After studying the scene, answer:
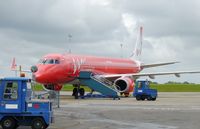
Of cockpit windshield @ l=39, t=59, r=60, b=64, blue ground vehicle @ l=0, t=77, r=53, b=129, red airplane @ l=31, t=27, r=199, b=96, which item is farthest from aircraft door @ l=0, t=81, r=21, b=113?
cockpit windshield @ l=39, t=59, r=60, b=64

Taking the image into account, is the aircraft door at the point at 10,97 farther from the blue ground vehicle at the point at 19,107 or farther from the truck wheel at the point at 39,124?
the truck wheel at the point at 39,124

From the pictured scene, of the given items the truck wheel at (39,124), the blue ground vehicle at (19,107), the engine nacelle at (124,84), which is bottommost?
the truck wheel at (39,124)

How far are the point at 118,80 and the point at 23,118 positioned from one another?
3133 cm

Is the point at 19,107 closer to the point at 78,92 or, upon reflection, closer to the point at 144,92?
the point at 144,92

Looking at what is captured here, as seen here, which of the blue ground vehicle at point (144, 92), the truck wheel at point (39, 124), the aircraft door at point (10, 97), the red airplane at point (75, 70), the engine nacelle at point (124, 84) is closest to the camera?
the aircraft door at point (10, 97)

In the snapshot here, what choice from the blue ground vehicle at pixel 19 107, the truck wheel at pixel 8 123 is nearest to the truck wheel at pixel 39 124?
the blue ground vehicle at pixel 19 107

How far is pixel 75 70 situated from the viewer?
147 ft

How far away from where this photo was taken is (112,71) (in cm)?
5256

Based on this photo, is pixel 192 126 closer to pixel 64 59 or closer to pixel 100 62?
pixel 64 59

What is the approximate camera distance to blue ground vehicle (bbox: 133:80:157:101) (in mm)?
43781

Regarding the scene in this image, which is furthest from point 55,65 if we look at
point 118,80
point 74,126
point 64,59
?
point 74,126

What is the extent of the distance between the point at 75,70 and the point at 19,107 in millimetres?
27973

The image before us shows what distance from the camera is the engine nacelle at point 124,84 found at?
4722 cm

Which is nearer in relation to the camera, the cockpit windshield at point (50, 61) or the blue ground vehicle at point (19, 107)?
the blue ground vehicle at point (19, 107)
